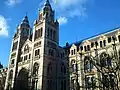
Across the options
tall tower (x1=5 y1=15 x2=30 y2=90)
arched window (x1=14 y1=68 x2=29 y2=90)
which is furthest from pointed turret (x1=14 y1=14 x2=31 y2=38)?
arched window (x1=14 y1=68 x2=29 y2=90)

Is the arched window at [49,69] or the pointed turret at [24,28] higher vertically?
the pointed turret at [24,28]

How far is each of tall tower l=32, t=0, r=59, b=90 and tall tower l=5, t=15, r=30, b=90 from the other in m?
9.31

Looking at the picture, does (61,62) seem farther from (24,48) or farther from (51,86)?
(24,48)

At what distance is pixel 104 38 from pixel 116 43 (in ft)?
14.1

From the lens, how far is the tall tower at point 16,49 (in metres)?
67.8

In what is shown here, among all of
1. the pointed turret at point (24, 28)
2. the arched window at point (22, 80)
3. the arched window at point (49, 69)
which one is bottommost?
the arched window at point (22, 80)

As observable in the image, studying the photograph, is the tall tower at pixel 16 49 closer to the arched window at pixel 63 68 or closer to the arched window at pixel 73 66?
the arched window at pixel 63 68

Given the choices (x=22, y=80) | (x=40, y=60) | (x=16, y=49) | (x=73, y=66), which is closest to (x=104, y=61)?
(x=73, y=66)

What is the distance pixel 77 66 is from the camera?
55.2 meters

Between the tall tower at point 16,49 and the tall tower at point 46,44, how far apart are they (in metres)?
9.31

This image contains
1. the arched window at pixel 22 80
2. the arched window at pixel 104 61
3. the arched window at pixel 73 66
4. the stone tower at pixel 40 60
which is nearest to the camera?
the arched window at pixel 104 61

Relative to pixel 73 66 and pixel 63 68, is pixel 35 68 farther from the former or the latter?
pixel 73 66

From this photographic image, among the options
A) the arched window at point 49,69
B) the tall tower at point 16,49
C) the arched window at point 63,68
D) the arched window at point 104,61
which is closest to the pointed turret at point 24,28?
the tall tower at point 16,49

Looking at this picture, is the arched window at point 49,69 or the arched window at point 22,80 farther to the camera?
the arched window at point 22,80
